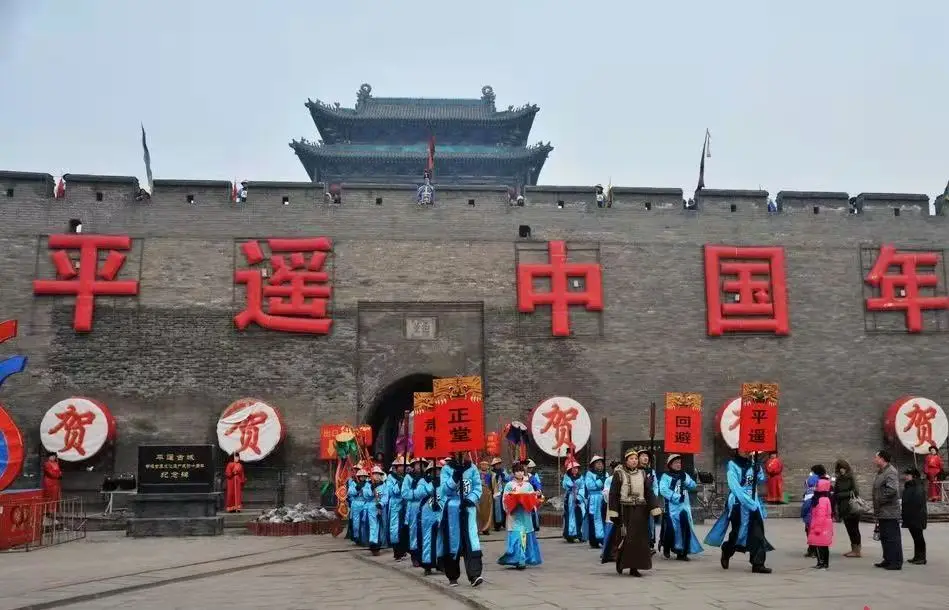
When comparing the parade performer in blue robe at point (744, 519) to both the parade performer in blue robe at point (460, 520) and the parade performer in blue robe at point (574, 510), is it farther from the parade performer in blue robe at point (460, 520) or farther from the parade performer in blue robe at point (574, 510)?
the parade performer in blue robe at point (574, 510)

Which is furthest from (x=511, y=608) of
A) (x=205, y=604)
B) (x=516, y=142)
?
(x=516, y=142)

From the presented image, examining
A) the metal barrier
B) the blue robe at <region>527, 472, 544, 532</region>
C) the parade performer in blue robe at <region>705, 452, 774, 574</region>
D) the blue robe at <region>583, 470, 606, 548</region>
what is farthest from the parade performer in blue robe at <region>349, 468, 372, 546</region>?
the parade performer in blue robe at <region>705, 452, 774, 574</region>

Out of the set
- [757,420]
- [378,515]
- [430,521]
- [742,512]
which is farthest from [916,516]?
[378,515]

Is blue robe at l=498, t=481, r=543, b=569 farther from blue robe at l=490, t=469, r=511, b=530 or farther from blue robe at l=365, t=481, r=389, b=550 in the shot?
blue robe at l=490, t=469, r=511, b=530

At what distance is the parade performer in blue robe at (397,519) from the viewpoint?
10570mm

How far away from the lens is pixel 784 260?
776 inches

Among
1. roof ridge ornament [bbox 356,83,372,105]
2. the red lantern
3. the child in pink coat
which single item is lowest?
the child in pink coat

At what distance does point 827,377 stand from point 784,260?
8.34 feet

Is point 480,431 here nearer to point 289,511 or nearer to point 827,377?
point 289,511

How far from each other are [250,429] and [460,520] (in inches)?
393

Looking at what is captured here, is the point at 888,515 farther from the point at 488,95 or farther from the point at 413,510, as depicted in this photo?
the point at 488,95

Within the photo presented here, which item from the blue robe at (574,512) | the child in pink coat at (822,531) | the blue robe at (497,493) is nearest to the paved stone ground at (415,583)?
the child in pink coat at (822,531)

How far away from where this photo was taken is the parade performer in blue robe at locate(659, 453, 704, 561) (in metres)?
10.3

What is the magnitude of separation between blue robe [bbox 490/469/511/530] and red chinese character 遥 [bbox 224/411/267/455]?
201 inches
